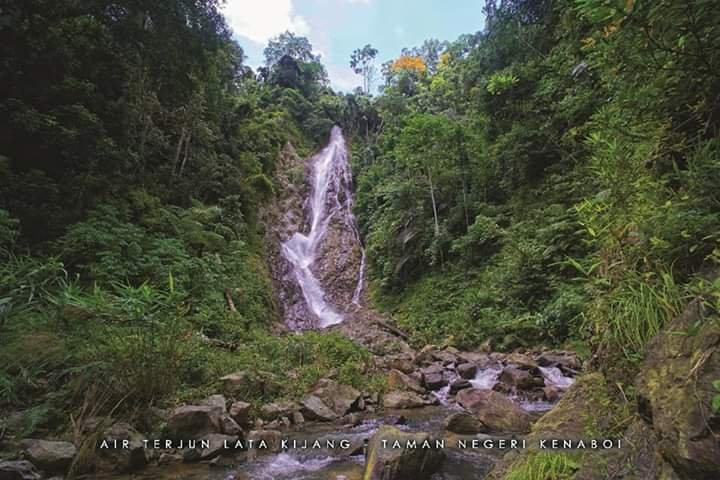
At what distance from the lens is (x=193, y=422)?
14.3 feet

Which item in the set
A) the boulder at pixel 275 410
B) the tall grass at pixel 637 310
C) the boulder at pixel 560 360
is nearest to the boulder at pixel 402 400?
the boulder at pixel 275 410

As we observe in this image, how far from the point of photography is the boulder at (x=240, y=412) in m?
4.97

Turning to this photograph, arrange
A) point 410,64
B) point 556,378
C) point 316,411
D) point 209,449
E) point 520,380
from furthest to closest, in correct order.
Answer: point 410,64, point 556,378, point 520,380, point 316,411, point 209,449

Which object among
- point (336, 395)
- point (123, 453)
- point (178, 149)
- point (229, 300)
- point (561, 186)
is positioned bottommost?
point (336, 395)

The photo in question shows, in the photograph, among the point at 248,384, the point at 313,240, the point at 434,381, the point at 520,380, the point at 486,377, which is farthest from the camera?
the point at 313,240

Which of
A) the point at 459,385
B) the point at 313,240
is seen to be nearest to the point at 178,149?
the point at 313,240

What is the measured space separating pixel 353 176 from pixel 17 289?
904 inches

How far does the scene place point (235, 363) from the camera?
6.56 meters

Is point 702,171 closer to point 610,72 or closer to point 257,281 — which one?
point 610,72

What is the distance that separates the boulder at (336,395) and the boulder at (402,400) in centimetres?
47

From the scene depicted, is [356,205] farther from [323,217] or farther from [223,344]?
[223,344]

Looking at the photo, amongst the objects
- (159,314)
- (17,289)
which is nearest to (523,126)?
(159,314)

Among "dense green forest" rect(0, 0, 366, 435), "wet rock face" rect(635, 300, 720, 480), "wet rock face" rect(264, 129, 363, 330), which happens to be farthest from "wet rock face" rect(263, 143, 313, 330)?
"wet rock face" rect(635, 300, 720, 480)

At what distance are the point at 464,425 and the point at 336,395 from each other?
7.09 ft
